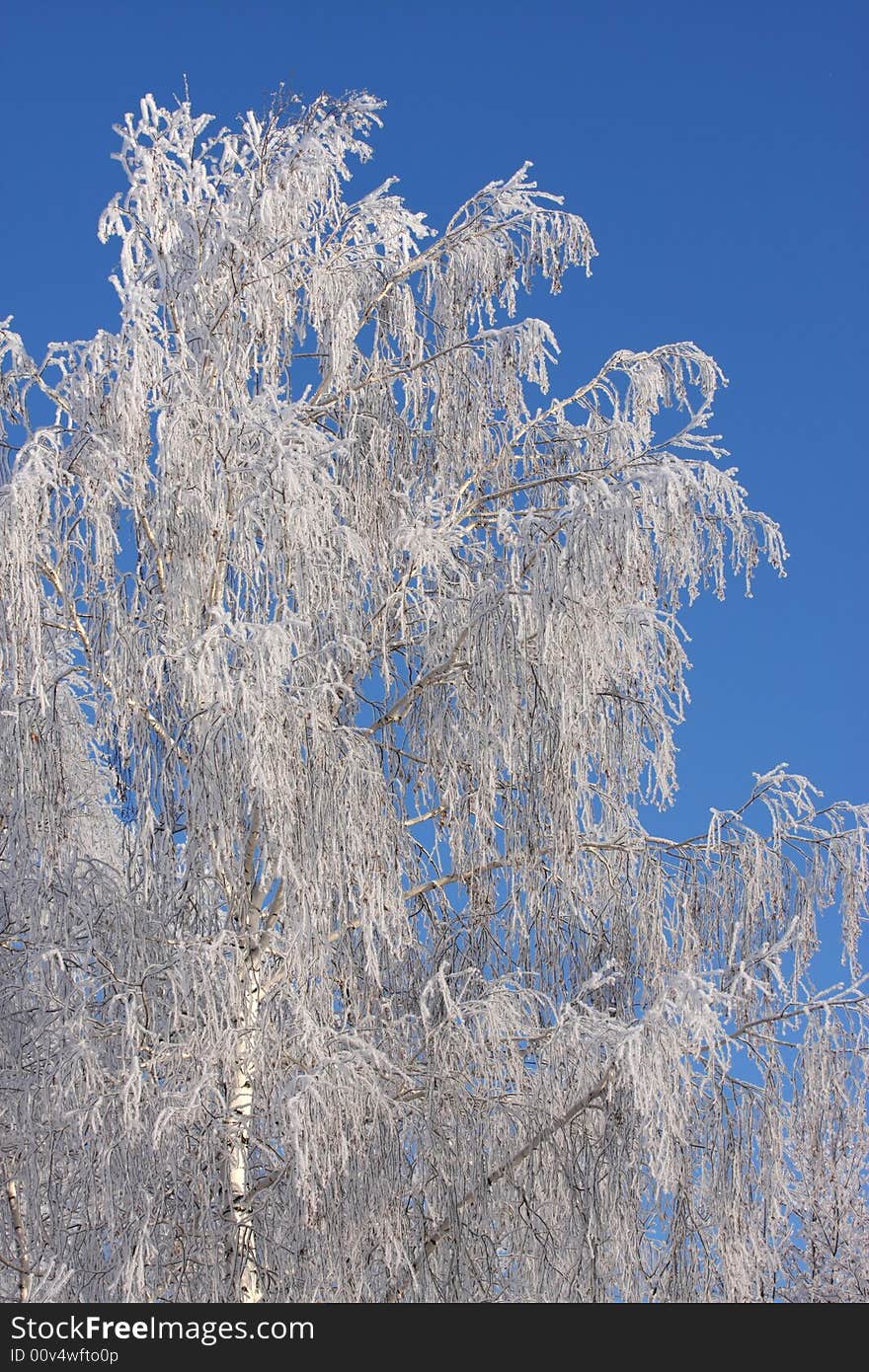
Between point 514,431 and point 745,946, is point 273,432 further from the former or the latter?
point 745,946

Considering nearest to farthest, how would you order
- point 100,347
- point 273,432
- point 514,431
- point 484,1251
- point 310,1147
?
point 310,1147 < point 484,1251 < point 273,432 < point 100,347 < point 514,431

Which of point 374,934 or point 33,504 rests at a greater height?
point 33,504

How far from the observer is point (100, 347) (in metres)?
5.38

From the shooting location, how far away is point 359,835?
4.69 meters

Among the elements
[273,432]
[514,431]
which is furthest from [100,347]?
[514,431]

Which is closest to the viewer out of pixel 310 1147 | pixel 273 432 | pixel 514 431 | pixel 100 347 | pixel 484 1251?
pixel 310 1147

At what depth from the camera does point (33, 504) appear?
4.84 meters

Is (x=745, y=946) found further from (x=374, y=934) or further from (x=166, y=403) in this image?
(x=166, y=403)

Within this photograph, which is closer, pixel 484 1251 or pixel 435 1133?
pixel 435 1133

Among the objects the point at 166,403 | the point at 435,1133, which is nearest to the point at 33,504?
the point at 166,403

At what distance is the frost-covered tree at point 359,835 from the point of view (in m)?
4.46

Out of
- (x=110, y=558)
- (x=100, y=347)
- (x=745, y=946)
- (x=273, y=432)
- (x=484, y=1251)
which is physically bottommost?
(x=484, y=1251)

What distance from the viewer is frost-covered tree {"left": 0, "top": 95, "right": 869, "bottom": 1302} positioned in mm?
4465
